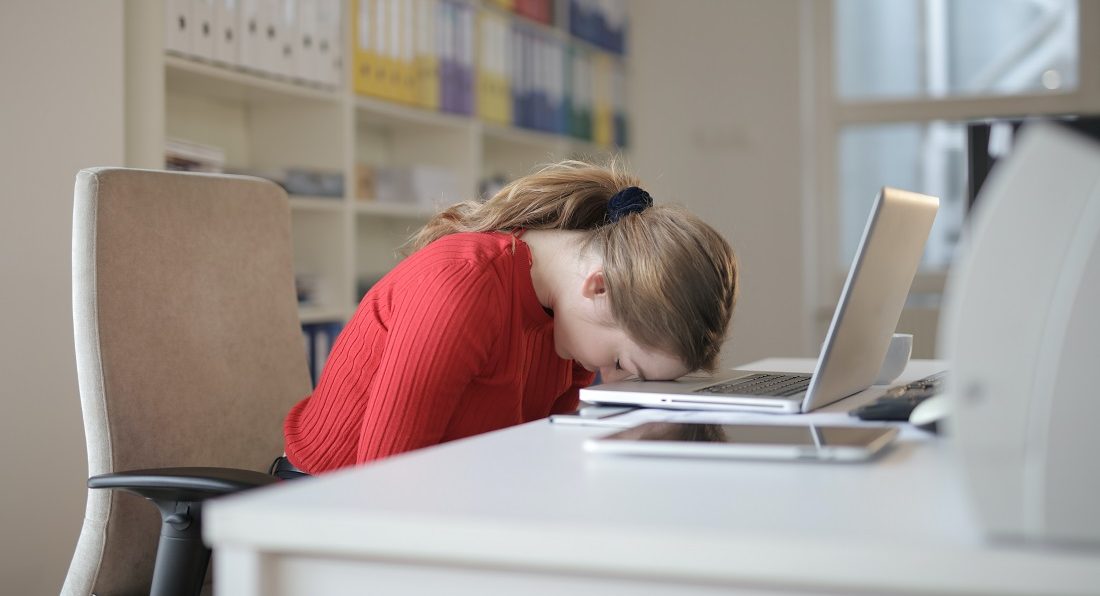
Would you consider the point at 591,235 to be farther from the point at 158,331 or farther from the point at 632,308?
the point at 158,331

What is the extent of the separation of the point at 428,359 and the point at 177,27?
1521 mm

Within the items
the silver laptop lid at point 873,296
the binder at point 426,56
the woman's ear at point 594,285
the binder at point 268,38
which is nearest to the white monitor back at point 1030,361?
the silver laptop lid at point 873,296

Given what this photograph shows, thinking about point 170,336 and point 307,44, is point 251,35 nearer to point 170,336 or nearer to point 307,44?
point 307,44

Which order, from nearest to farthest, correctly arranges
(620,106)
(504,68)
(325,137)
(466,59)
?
(325,137) < (466,59) < (504,68) < (620,106)

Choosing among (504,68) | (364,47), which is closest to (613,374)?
(364,47)

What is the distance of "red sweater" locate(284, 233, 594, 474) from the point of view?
1102mm

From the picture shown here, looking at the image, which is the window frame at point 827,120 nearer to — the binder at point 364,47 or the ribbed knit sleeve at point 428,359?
the binder at point 364,47

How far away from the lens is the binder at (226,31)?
7.98 ft

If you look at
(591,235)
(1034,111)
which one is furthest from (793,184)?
(591,235)

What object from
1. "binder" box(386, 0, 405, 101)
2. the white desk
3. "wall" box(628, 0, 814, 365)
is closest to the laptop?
the white desk

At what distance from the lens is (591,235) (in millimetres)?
1343

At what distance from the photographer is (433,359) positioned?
3.64 feet

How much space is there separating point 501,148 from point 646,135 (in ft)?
2.95

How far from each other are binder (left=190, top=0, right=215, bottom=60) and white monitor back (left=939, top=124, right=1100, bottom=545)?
2.16 metres
